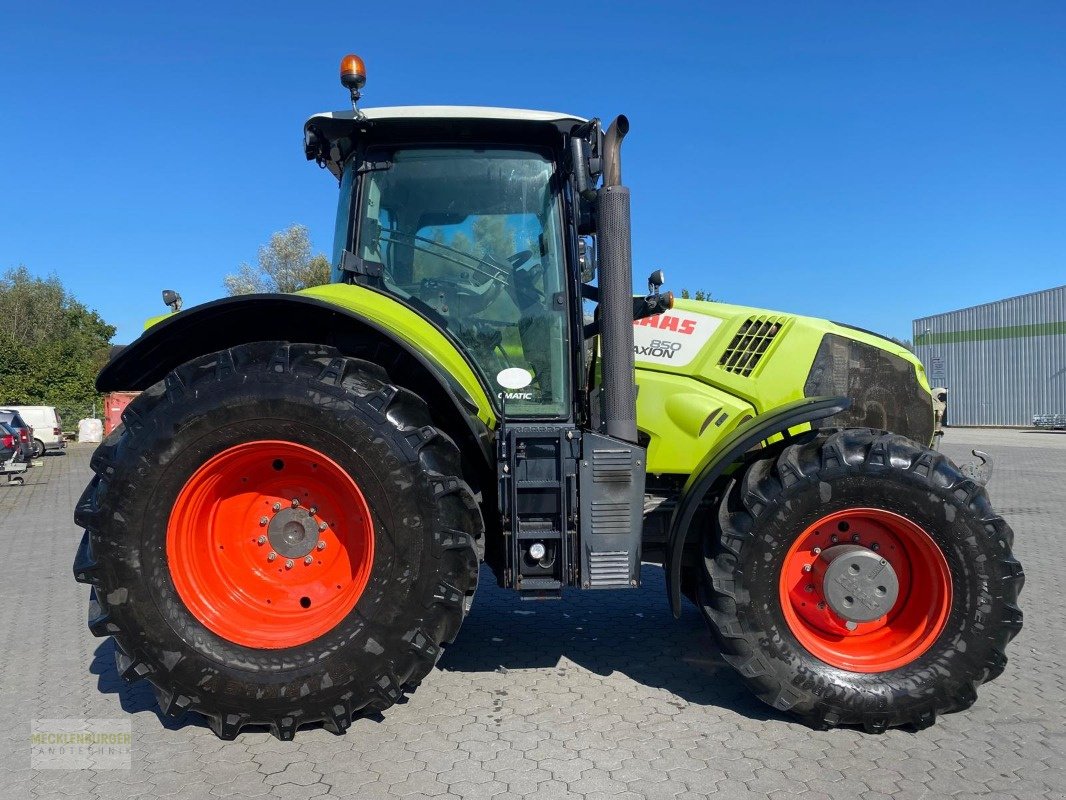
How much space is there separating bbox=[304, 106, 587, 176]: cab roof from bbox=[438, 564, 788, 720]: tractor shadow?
2637mm

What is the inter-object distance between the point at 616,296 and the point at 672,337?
0.84 m

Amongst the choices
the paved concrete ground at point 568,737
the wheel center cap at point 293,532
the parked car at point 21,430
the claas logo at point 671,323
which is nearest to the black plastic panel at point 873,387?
the claas logo at point 671,323

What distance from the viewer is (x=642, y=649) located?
394 centimetres

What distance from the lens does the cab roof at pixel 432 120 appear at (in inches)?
129

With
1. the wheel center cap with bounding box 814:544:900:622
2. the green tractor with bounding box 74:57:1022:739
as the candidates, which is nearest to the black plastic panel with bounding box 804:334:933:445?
the green tractor with bounding box 74:57:1022:739

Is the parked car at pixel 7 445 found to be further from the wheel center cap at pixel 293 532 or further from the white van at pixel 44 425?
the wheel center cap at pixel 293 532

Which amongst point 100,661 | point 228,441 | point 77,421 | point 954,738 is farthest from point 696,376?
point 77,421

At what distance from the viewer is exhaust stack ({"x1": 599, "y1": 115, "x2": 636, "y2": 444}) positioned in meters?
3.11

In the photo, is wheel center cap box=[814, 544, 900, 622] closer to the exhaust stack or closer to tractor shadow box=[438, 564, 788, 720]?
tractor shadow box=[438, 564, 788, 720]

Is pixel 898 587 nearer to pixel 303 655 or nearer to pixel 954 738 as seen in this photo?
pixel 954 738

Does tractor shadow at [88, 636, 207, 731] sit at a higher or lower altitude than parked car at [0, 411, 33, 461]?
lower

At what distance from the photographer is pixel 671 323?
395 centimetres

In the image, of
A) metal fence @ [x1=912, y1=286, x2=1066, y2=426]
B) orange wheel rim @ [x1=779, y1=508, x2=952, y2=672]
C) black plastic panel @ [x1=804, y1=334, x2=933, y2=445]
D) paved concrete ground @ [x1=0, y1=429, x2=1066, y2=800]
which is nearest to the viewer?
paved concrete ground @ [x1=0, y1=429, x2=1066, y2=800]

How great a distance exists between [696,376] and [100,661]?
3563 mm
